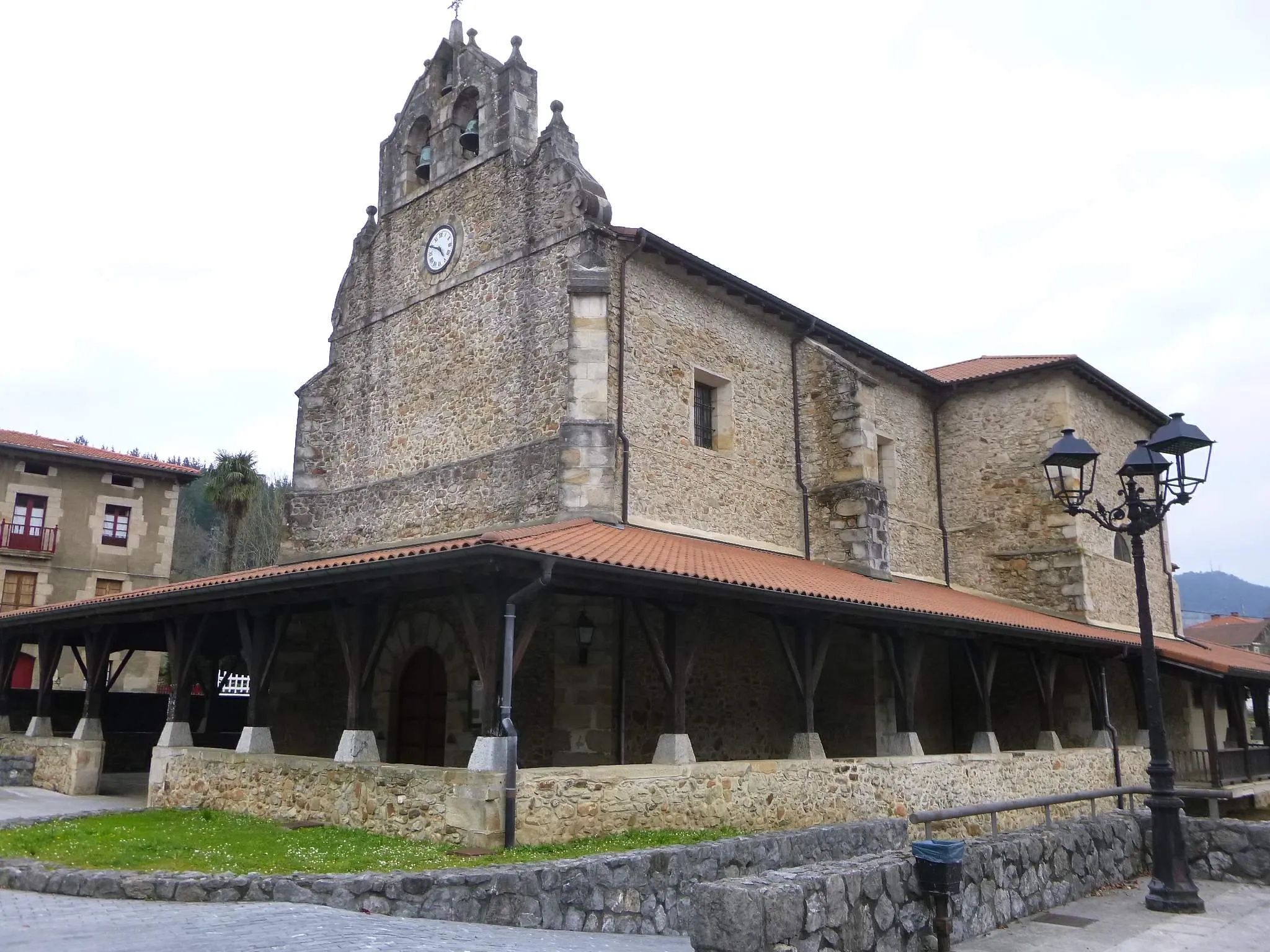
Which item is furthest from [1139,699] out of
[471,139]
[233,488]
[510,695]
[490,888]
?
[233,488]

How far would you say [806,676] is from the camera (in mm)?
11344

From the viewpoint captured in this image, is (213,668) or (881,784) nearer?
(881,784)

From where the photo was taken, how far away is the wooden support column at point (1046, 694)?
50.3 ft

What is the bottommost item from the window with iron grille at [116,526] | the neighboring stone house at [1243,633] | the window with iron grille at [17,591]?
the window with iron grille at [17,591]

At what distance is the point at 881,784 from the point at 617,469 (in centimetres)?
511

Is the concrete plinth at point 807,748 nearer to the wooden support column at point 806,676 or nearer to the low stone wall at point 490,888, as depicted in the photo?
the wooden support column at point 806,676

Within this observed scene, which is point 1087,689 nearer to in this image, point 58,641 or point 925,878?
point 925,878

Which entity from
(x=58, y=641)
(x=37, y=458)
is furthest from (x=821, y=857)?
(x=37, y=458)

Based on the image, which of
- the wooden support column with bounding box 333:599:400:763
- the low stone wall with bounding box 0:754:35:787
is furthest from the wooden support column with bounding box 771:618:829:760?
the low stone wall with bounding box 0:754:35:787

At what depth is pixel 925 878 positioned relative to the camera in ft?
20.1

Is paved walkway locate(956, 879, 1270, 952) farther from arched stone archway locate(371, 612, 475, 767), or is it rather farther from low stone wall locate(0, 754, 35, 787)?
low stone wall locate(0, 754, 35, 787)

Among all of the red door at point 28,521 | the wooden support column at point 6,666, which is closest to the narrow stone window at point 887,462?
the wooden support column at point 6,666

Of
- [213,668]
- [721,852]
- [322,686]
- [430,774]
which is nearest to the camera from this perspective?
[721,852]

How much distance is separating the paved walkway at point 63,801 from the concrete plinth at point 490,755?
5602 mm
